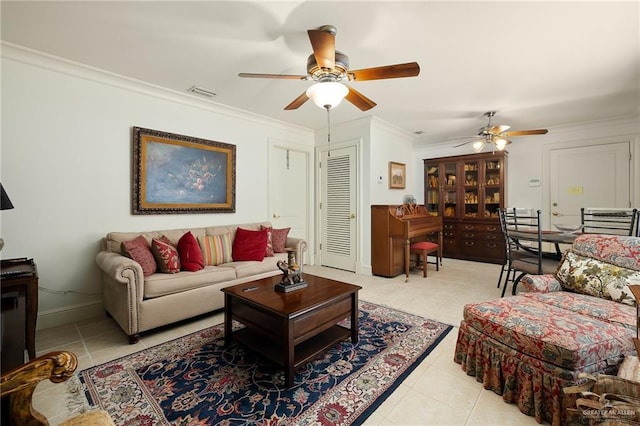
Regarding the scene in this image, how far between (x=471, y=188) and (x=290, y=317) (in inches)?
199

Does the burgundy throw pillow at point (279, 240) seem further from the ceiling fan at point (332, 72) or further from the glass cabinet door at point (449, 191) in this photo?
the glass cabinet door at point (449, 191)

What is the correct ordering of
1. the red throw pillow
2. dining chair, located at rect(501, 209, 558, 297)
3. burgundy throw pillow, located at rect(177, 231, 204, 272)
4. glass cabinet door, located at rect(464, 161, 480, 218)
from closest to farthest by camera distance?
burgundy throw pillow, located at rect(177, 231, 204, 272) → dining chair, located at rect(501, 209, 558, 297) → the red throw pillow → glass cabinet door, located at rect(464, 161, 480, 218)

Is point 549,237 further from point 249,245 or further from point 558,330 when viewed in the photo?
point 249,245

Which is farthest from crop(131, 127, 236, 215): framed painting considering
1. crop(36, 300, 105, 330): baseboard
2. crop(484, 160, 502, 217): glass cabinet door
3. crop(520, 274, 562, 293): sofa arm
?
crop(484, 160, 502, 217): glass cabinet door

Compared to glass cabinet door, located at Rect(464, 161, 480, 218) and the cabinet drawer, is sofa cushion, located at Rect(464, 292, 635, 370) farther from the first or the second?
glass cabinet door, located at Rect(464, 161, 480, 218)

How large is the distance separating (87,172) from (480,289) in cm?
477

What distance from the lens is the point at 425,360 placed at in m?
2.06

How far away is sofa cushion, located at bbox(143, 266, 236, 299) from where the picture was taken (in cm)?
240

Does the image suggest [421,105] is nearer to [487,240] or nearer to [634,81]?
[634,81]

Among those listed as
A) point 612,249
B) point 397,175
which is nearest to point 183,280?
point 612,249

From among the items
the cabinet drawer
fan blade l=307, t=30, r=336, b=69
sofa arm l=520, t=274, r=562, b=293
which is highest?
fan blade l=307, t=30, r=336, b=69

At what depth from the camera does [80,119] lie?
2.75 m

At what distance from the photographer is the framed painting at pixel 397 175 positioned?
482cm

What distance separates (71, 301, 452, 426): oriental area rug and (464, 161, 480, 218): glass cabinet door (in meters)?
3.83
